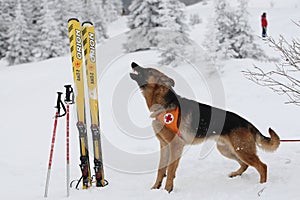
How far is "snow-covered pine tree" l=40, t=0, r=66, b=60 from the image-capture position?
32.5 m

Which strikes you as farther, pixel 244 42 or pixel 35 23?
pixel 35 23

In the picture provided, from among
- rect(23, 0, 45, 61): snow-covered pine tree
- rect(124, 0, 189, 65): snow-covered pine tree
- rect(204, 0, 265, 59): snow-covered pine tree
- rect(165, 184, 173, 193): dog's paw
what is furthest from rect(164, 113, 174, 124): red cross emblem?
rect(23, 0, 45, 61): snow-covered pine tree

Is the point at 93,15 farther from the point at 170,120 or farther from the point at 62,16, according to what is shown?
the point at 170,120

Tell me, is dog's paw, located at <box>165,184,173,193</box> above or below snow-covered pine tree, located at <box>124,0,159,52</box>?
below

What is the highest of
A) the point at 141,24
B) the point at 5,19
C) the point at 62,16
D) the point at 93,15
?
the point at 93,15

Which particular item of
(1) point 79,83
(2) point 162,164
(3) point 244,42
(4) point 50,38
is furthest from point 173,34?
(4) point 50,38

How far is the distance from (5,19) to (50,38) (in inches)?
323

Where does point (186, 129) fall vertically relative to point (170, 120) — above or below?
below

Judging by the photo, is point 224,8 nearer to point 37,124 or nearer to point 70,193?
point 37,124

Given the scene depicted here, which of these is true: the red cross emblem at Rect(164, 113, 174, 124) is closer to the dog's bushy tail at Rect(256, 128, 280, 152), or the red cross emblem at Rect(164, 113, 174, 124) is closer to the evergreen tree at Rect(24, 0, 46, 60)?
the dog's bushy tail at Rect(256, 128, 280, 152)

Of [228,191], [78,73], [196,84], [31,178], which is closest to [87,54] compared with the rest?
[78,73]

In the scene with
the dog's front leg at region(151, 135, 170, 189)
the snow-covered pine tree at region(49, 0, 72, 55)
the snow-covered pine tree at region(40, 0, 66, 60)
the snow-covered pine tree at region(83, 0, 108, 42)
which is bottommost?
the dog's front leg at region(151, 135, 170, 189)

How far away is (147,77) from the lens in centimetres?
514

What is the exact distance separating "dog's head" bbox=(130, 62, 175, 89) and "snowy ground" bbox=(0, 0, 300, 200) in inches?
60.9
